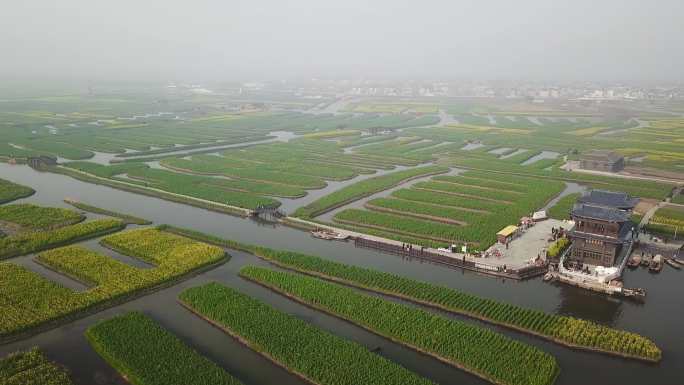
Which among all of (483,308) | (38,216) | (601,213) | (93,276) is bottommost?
(93,276)

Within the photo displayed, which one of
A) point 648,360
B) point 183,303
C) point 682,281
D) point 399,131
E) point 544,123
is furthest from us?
point 544,123

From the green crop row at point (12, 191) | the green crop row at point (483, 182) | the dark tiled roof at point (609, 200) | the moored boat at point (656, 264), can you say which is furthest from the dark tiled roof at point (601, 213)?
the green crop row at point (12, 191)

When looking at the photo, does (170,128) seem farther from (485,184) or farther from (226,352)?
(226,352)

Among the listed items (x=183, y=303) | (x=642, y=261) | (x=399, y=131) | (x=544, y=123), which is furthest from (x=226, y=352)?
(x=544, y=123)

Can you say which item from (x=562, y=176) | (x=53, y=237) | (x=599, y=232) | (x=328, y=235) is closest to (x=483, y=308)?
(x=599, y=232)

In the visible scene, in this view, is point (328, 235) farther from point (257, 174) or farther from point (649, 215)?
point (649, 215)

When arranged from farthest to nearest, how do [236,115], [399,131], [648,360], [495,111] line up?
[495,111] < [236,115] < [399,131] < [648,360]
